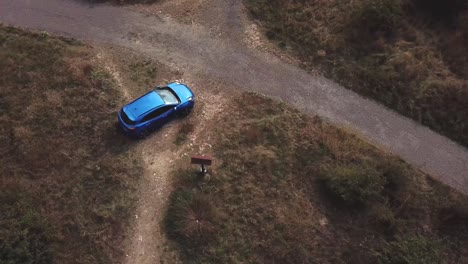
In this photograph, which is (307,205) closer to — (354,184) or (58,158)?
(354,184)

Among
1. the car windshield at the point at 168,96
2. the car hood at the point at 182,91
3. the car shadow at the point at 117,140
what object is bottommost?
the car shadow at the point at 117,140

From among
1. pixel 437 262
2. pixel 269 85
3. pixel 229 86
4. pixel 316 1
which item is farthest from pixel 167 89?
pixel 437 262

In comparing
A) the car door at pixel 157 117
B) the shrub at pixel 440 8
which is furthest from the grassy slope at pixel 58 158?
the shrub at pixel 440 8

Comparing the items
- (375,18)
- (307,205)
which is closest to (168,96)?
(307,205)

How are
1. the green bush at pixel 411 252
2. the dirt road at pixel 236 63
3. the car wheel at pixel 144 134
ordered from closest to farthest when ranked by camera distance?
1. the green bush at pixel 411 252
2. the car wheel at pixel 144 134
3. the dirt road at pixel 236 63

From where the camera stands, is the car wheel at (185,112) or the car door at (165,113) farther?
the car wheel at (185,112)

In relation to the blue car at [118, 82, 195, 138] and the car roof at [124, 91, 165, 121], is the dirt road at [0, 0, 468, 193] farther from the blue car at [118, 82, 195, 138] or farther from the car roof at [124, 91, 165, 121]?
the car roof at [124, 91, 165, 121]

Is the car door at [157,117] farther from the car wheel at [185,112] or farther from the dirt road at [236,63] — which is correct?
the dirt road at [236,63]

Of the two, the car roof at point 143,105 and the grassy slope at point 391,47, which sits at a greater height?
the grassy slope at point 391,47
